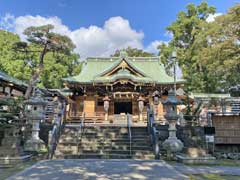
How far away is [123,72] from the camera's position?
19.4 metres

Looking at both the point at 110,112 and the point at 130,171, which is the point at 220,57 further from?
the point at 130,171

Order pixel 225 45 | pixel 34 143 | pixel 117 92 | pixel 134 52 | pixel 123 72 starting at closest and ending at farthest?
1. pixel 34 143
2. pixel 123 72
3. pixel 117 92
4. pixel 225 45
5. pixel 134 52

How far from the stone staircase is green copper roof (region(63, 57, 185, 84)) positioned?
6395 millimetres

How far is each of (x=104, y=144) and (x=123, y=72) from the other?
846 cm

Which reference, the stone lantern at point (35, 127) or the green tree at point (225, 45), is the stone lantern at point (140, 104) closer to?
the green tree at point (225, 45)

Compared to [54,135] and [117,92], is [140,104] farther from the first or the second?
[54,135]

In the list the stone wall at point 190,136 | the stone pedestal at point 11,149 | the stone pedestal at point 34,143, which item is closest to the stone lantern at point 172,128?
the stone wall at point 190,136

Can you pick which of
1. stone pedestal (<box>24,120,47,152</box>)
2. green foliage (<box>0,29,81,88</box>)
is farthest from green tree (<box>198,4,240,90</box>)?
stone pedestal (<box>24,120,47,152</box>)

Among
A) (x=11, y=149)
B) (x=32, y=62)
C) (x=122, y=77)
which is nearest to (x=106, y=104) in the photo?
(x=122, y=77)

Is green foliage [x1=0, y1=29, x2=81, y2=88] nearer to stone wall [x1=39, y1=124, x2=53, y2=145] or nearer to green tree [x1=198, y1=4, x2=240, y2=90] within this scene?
stone wall [x1=39, y1=124, x2=53, y2=145]

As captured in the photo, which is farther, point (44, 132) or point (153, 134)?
point (44, 132)

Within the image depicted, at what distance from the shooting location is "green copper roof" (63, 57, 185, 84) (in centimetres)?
1944

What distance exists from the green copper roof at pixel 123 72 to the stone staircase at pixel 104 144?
6395mm

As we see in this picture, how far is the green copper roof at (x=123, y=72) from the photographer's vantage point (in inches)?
765
